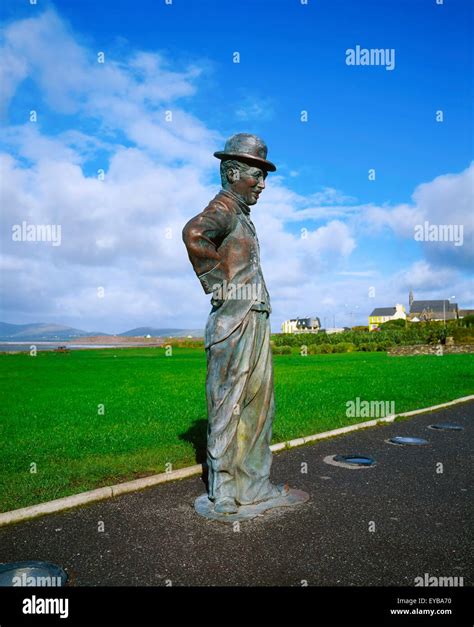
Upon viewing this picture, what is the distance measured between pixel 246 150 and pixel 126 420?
25.0ft

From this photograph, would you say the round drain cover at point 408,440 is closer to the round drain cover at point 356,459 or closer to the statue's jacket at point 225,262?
the round drain cover at point 356,459

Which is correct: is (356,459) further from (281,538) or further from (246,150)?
(246,150)

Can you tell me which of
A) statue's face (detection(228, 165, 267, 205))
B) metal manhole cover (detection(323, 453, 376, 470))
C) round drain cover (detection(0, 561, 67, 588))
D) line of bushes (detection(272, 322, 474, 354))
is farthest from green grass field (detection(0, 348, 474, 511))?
line of bushes (detection(272, 322, 474, 354))

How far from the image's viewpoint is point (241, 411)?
5.18 m

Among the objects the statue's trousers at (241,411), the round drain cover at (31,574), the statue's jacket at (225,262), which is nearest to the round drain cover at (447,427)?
the statue's trousers at (241,411)

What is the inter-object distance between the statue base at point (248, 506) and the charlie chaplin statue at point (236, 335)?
16 mm

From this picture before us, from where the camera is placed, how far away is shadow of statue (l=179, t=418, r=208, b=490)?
23.5 ft

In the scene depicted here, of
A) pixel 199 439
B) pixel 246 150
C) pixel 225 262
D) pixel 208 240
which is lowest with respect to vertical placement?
pixel 199 439

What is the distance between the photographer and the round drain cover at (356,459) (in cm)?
715

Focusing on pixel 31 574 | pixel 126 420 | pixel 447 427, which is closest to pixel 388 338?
pixel 447 427
